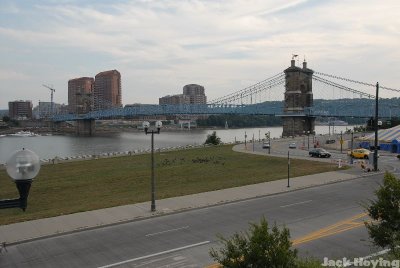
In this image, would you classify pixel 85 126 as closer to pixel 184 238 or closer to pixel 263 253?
pixel 184 238

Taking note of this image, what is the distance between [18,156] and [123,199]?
18.0m

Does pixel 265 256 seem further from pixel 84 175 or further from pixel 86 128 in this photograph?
pixel 86 128

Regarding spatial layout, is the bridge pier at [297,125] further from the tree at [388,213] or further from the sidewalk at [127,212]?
the tree at [388,213]

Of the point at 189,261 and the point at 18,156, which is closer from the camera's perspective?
the point at 18,156

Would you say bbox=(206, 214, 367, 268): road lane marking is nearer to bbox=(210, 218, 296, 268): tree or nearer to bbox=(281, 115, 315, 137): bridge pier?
bbox=(210, 218, 296, 268): tree

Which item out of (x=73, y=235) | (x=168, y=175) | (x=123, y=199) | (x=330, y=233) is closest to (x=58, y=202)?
(x=123, y=199)

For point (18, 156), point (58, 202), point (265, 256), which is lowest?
point (58, 202)

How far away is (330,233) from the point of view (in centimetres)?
1762

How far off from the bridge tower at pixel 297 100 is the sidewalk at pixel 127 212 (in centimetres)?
7718

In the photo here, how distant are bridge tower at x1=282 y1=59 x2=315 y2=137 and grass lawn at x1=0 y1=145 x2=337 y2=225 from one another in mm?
59209

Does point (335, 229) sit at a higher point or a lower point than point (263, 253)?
lower

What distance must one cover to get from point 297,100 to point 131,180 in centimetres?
8028

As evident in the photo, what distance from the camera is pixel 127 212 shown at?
21656 millimetres

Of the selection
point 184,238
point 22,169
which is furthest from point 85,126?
point 22,169
